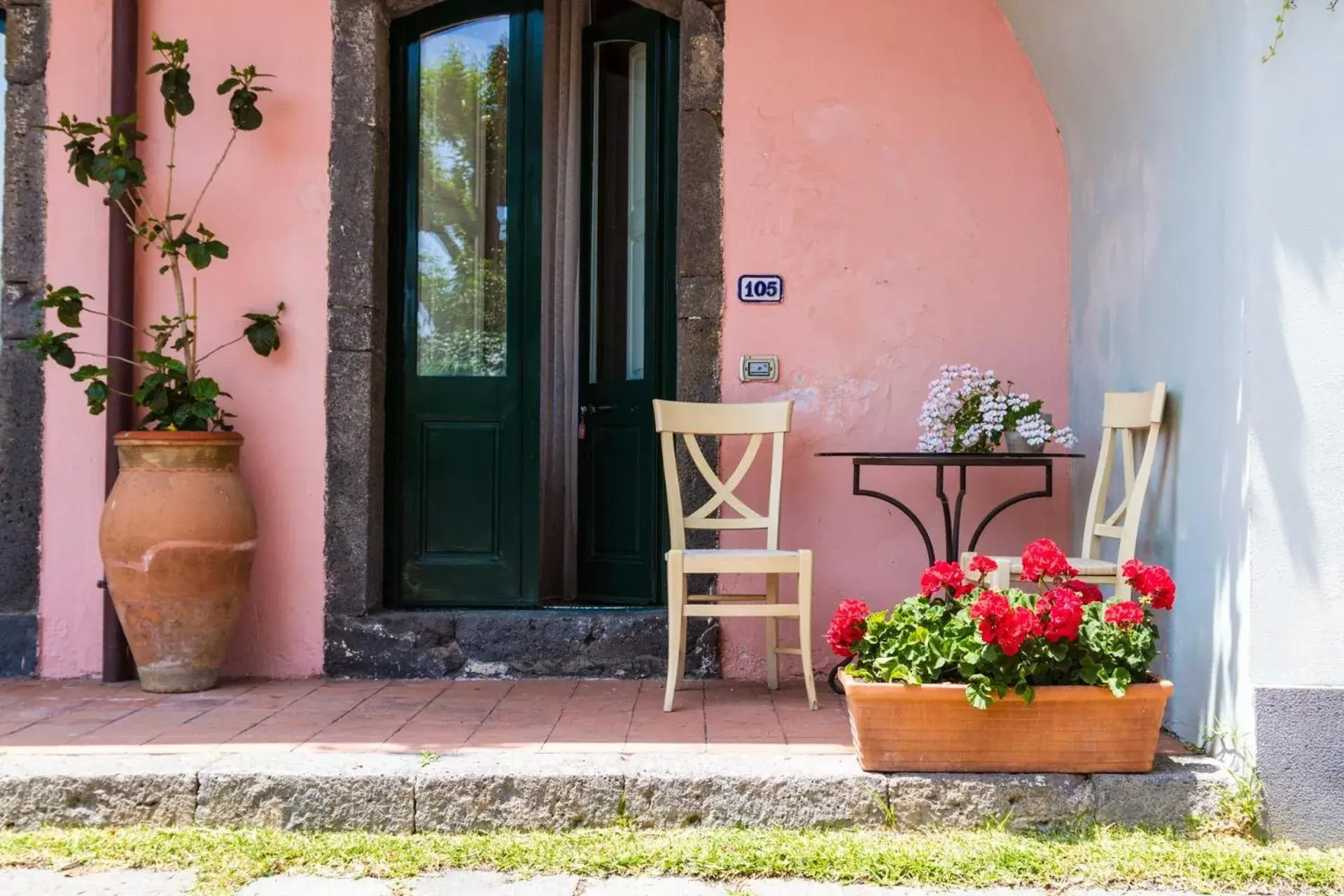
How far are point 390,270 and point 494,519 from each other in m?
1.07

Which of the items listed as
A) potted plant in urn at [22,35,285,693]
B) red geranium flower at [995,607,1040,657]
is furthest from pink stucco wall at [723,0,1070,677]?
potted plant in urn at [22,35,285,693]

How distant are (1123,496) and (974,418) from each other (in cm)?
55

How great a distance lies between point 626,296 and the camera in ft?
17.4

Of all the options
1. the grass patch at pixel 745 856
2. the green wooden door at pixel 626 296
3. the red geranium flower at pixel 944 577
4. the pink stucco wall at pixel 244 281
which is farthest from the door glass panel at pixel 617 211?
the grass patch at pixel 745 856

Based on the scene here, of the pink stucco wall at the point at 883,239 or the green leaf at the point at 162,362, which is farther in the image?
the pink stucco wall at the point at 883,239

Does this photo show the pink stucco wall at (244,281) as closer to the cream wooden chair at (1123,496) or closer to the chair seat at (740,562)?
the chair seat at (740,562)

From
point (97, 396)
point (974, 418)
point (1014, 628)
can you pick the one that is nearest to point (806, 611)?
point (974, 418)

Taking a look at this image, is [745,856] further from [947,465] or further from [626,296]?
[626,296]

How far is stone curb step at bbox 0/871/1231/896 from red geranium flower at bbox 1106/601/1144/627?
646mm

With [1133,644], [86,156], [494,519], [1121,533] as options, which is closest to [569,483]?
[494,519]

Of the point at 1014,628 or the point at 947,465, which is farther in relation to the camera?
the point at 947,465

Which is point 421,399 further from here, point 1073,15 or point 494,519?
point 1073,15

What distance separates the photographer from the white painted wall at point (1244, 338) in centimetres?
302

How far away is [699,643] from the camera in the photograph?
4508mm
